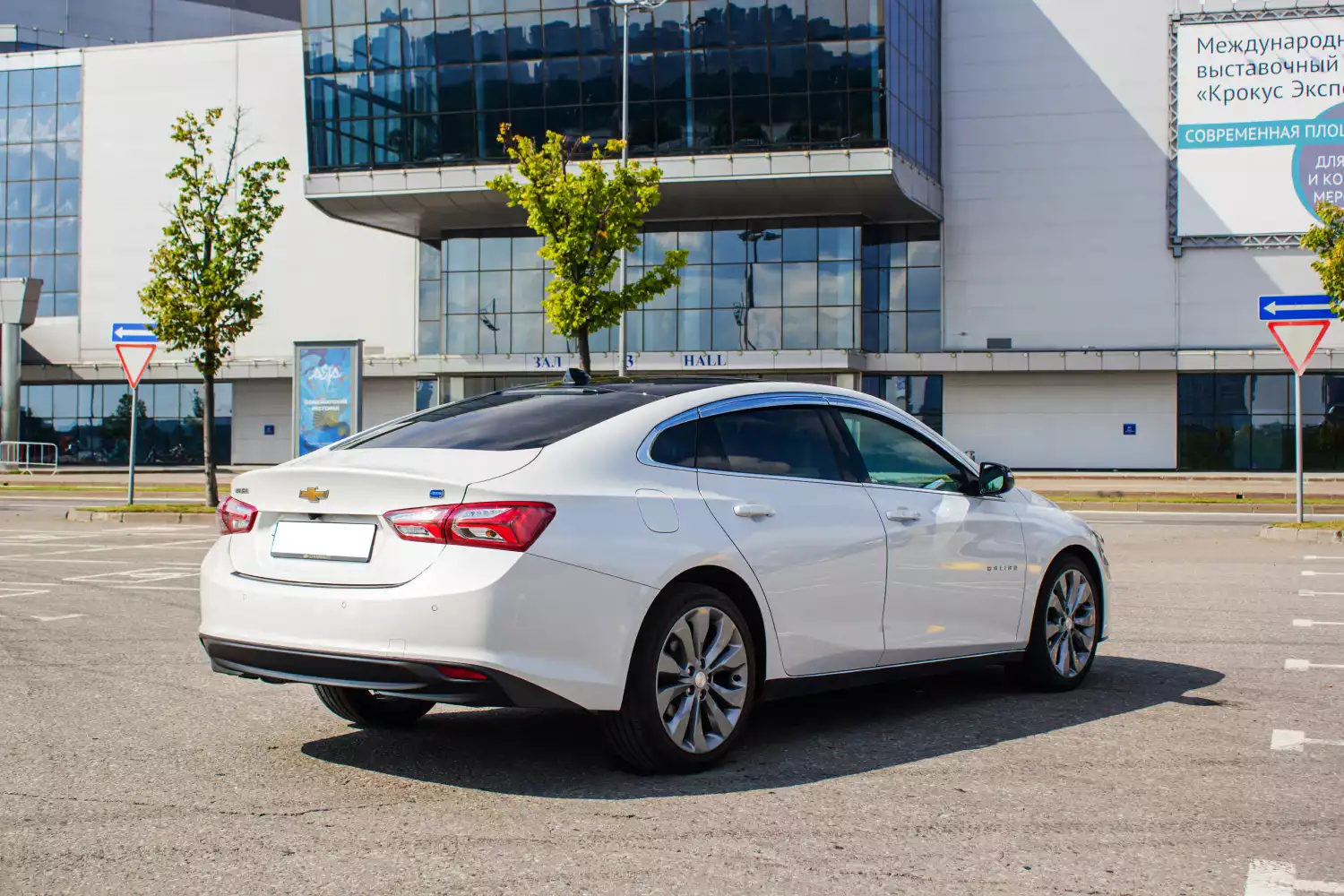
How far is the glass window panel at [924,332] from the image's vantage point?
47.8 meters

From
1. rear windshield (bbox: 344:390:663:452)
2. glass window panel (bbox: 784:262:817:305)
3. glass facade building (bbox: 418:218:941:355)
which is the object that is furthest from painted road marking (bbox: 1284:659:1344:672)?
glass window panel (bbox: 784:262:817:305)

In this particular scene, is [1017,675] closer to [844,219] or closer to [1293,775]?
[1293,775]

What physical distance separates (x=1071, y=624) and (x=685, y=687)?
2802 mm

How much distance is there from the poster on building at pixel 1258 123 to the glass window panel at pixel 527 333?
73.1 feet

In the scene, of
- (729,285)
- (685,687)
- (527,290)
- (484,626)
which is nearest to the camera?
(484,626)

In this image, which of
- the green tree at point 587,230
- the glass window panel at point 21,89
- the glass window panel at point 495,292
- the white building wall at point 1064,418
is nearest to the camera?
the green tree at point 587,230

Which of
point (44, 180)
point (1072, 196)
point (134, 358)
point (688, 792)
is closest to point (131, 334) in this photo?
point (134, 358)

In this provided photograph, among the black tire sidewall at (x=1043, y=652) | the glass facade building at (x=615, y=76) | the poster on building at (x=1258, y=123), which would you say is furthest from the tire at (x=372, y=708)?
the poster on building at (x=1258, y=123)

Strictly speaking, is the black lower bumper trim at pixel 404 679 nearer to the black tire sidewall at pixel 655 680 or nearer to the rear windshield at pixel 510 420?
the black tire sidewall at pixel 655 680

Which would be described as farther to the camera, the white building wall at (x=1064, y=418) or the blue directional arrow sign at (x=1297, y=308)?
the white building wall at (x=1064, y=418)

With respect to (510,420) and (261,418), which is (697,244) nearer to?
(261,418)

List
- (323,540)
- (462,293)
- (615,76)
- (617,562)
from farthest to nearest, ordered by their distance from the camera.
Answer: (462,293), (615,76), (323,540), (617,562)

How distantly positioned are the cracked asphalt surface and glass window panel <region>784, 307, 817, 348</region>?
3802cm

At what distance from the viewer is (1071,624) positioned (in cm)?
698
